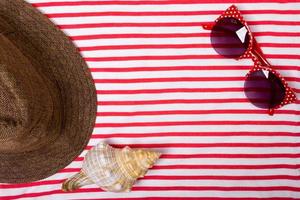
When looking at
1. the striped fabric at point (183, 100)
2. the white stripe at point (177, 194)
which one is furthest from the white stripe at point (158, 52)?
the white stripe at point (177, 194)

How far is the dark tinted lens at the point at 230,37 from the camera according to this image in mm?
841

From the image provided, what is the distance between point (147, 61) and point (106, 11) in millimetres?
133

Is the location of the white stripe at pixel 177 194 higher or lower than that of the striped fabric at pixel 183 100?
lower

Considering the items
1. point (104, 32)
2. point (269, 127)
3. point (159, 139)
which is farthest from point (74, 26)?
point (269, 127)

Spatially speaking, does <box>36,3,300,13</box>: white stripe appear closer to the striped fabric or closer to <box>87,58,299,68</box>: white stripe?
the striped fabric

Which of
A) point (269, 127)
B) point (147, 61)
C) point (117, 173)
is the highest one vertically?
point (147, 61)

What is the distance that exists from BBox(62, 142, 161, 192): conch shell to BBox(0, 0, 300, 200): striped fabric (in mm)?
43

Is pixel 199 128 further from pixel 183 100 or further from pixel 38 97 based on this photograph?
pixel 38 97

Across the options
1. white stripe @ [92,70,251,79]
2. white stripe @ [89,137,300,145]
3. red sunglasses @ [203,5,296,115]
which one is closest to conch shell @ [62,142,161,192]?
white stripe @ [89,137,300,145]

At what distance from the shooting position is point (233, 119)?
0.90 m

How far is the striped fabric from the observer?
33.9 inches

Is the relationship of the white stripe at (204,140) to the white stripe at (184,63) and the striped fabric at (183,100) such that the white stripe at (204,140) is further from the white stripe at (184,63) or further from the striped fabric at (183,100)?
the white stripe at (184,63)

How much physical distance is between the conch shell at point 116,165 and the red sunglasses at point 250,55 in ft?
0.81

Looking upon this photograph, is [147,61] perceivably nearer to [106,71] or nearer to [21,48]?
[106,71]
